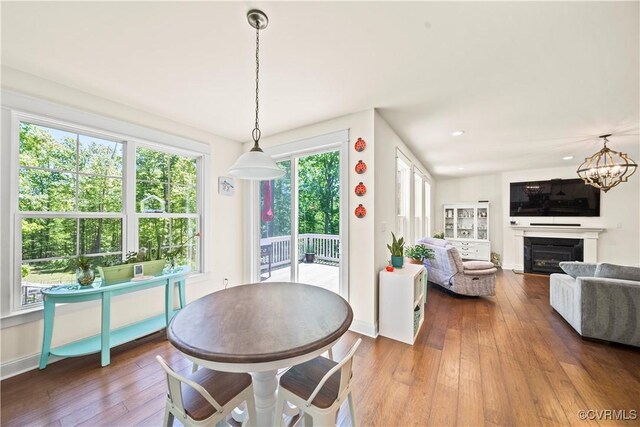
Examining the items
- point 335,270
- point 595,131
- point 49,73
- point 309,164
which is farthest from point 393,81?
point 595,131

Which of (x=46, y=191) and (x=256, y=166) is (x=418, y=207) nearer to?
(x=256, y=166)

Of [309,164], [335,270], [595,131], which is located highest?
[595,131]

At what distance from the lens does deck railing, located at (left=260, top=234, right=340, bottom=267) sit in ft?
10.7

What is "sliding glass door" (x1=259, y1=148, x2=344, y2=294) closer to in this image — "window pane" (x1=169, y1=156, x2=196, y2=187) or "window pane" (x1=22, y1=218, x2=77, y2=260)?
"window pane" (x1=169, y1=156, x2=196, y2=187)

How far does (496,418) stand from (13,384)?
368 cm

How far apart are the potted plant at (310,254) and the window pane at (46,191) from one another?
2.62 meters

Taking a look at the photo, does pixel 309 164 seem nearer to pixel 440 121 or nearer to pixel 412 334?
pixel 440 121

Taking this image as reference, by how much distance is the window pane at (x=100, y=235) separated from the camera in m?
2.46

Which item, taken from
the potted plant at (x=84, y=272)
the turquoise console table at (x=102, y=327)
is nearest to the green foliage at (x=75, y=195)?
the potted plant at (x=84, y=272)

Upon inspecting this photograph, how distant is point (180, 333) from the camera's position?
4.02 ft

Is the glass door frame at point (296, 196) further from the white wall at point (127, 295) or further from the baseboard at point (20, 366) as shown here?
the baseboard at point (20, 366)

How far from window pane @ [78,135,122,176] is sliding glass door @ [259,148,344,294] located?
72.1 inches

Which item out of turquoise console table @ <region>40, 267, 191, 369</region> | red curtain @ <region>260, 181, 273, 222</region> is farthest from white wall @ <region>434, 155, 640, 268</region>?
turquoise console table @ <region>40, 267, 191, 369</region>

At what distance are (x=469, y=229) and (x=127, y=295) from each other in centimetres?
787
